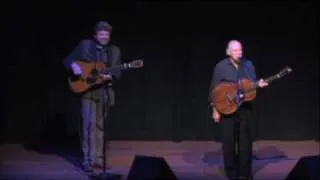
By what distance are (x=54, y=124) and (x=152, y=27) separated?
213 centimetres

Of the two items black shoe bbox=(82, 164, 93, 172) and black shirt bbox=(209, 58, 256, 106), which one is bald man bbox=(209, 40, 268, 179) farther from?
black shoe bbox=(82, 164, 93, 172)

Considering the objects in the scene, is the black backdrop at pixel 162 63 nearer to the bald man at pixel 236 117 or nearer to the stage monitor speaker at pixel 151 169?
the bald man at pixel 236 117

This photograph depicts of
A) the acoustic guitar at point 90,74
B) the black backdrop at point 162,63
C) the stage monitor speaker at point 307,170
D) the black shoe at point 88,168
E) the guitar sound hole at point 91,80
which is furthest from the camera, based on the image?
the black backdrop at point 162,63

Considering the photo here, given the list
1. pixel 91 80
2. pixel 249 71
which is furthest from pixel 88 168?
pixel 249 71

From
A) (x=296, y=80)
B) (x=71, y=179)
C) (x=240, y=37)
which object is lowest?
(x=71, y=179)

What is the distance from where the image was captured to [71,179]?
27.7 feet

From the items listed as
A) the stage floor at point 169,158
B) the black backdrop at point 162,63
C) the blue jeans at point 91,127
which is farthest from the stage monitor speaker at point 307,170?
the black backdrop at point 162,63

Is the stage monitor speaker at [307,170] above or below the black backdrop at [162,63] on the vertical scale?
below

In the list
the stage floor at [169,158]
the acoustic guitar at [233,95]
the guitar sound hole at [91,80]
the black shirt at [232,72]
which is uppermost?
the black shirt at [232,72]

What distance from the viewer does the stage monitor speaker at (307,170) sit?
230 inches

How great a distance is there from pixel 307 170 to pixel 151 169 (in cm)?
131

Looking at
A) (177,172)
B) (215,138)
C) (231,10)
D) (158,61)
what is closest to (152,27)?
(158,61)

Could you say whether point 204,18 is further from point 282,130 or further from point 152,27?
point 282,130

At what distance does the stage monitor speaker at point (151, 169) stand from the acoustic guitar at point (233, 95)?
210 cm
